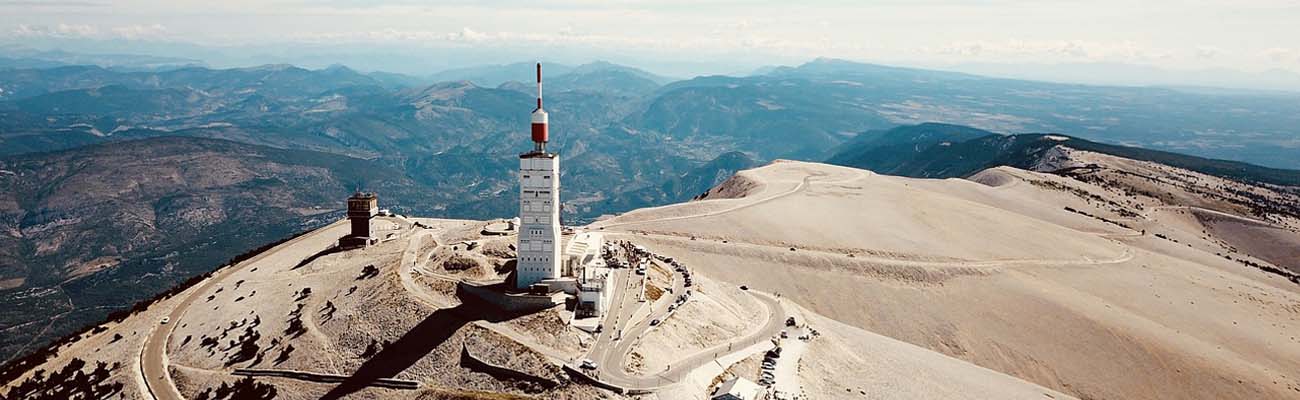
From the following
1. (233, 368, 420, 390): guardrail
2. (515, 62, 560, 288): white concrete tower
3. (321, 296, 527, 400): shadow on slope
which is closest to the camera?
(233, 368, 420, 390): guardrail

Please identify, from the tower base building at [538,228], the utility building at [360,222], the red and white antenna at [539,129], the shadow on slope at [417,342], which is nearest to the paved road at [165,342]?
the utility building at [360,222]

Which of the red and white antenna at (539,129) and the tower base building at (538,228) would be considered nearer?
the red and white antenna at (539,129)

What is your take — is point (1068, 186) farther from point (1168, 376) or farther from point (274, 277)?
point (274, 277)

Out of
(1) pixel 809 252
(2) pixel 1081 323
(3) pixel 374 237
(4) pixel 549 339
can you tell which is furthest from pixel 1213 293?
(3) pixel 374 237

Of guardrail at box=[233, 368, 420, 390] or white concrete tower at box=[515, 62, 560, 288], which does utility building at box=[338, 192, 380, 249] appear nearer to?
guardrail at box=[233, 368, 420, 390]

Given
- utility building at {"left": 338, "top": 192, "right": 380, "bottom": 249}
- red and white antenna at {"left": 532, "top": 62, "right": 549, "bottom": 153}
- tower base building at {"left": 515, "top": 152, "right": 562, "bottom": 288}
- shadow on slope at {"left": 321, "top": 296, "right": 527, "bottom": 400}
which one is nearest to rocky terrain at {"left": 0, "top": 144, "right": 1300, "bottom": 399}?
shadow on slope at {"left": 321, "top": 296, "right": 527, "bottom": 400}

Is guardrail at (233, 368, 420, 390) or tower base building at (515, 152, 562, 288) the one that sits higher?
tower base building at (515, 152, 562, 288)

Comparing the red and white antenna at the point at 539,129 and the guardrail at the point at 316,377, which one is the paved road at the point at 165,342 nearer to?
the guardrail at the point at 316,377
